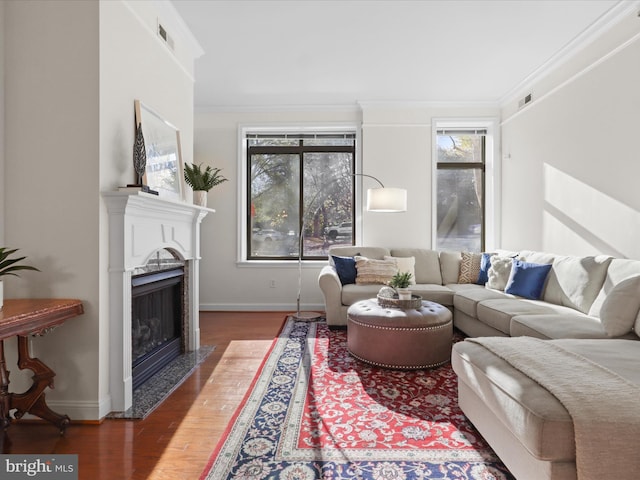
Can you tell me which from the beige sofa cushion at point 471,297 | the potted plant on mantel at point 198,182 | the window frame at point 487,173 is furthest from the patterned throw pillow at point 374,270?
the potted plant on mantel at point 198,182

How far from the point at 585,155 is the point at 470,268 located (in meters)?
1.75

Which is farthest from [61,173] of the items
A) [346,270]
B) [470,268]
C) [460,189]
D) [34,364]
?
[460,189]

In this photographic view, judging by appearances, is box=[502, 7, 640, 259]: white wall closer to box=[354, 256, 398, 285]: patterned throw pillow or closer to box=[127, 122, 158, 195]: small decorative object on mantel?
box=[354, 256, 398, 285]: patterned throw pillow

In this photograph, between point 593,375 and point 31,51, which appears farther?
point 31,51

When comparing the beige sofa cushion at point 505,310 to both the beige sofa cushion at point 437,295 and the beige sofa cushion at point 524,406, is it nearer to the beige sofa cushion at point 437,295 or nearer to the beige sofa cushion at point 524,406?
the beige sofa cushion at point 437,295

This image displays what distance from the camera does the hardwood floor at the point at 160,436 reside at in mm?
1730

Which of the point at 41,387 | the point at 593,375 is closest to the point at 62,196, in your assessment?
the point at 41,387

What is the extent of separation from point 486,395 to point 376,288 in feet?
7.98

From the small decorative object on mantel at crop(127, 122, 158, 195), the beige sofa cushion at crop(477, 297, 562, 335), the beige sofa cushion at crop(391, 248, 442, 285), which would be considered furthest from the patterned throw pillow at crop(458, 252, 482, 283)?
the small decorative object on mantel at crop(127, 122, 158, 195)

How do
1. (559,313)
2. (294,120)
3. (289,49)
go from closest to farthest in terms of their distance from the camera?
(559,313) → (289,49) → (294,120)

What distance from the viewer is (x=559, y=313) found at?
2859mm

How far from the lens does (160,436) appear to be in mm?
2000

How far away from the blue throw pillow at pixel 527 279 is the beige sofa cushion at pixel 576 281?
0.20 feet

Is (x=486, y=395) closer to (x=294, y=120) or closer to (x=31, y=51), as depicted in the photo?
(x=31, y=51)
